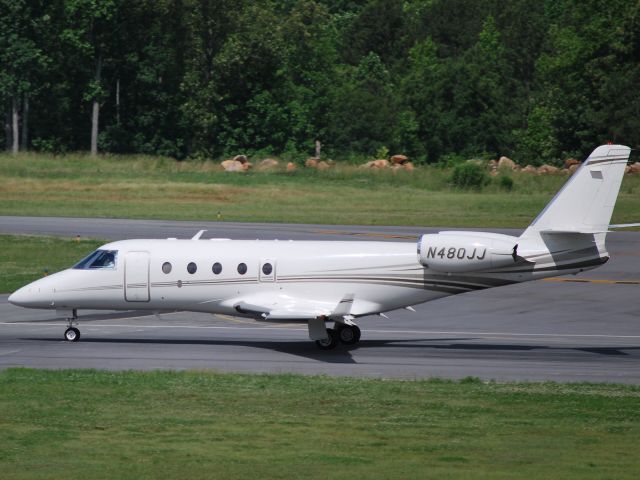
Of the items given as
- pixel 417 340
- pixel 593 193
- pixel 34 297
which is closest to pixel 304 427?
pixel 593 193

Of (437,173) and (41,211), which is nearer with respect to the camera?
(41,211)

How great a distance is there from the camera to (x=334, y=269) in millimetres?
29953

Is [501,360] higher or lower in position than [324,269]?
lower

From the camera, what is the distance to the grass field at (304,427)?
16797 mm

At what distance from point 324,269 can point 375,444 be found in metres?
11.8

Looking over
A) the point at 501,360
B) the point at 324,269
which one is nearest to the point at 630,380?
the point at 501,360

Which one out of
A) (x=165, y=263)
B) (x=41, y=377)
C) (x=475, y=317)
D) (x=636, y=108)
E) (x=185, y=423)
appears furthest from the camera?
(x=636, y=108)

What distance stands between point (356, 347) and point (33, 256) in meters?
23.6

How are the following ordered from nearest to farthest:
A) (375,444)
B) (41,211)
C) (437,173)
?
(375,444)
(41,211)
(437,173)

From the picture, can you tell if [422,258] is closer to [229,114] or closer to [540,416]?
[540,416]

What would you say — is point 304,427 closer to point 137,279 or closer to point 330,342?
point 330,342

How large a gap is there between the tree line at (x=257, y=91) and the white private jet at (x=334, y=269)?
72453mm

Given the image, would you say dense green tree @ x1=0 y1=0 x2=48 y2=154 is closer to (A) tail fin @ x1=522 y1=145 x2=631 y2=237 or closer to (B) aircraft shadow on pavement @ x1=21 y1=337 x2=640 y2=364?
(B) aircraft shadow on pavement @ x1=21 y1=337 x2=640 y2=364

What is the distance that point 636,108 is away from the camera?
98.4m
